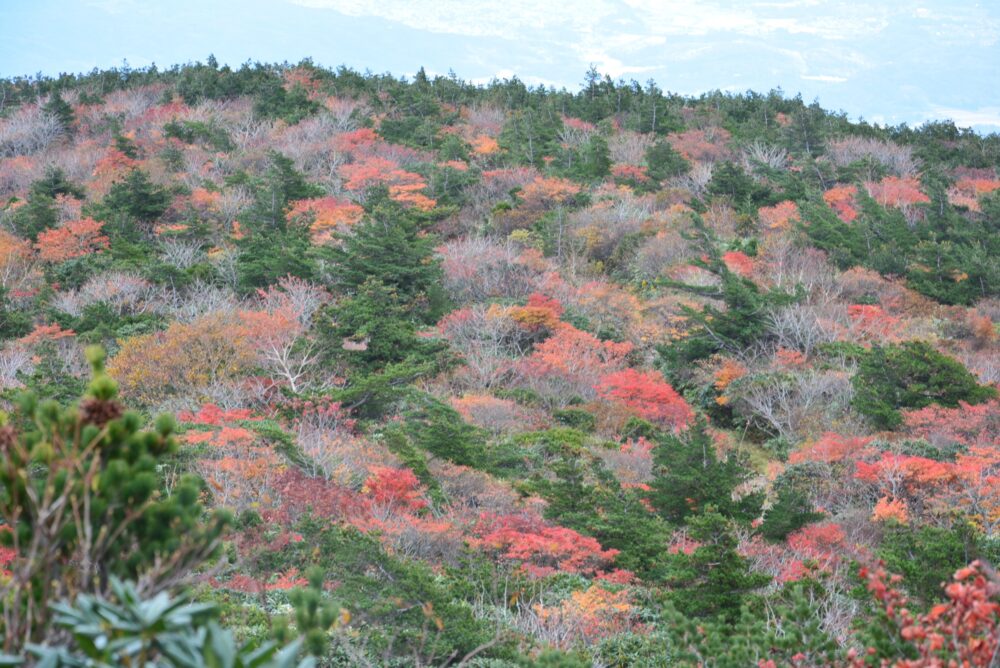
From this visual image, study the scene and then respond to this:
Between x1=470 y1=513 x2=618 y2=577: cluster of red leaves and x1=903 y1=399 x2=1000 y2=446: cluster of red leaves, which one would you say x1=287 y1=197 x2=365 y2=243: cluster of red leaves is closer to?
x1=903 y1=399 x2=1000 y2=446: cluster of red leaves

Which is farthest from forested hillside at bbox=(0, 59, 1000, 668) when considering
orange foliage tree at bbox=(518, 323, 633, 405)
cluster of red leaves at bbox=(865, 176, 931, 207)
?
cluster of red leaves at bbox=(865, 176, 931, 207)

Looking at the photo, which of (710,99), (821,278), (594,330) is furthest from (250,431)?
(710,99)

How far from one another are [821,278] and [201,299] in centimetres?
1891

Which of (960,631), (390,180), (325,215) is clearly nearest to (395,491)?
(960,631)

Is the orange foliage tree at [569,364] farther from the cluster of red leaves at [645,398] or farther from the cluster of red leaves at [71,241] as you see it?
the cluster of red leaves at [71,241]

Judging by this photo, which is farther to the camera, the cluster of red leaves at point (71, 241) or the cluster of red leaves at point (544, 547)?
the cluster of red leaves at point (71, 241)

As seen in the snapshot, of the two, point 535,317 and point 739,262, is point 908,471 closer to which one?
point 535,317

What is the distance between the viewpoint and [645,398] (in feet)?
71.8

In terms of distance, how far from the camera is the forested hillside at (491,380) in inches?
156

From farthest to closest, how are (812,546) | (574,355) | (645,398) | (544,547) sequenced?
1. (574,355)
2. (645,398)
3. (812,546)
4. (544,547)

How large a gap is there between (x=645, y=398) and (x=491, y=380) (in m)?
3.94

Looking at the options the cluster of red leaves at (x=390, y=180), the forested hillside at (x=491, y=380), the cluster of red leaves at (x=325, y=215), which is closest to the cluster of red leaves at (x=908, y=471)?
the forested hillside at (x=491, y=380)

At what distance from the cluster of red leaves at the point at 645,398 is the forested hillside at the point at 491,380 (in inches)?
3.5

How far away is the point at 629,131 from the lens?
146 feet
